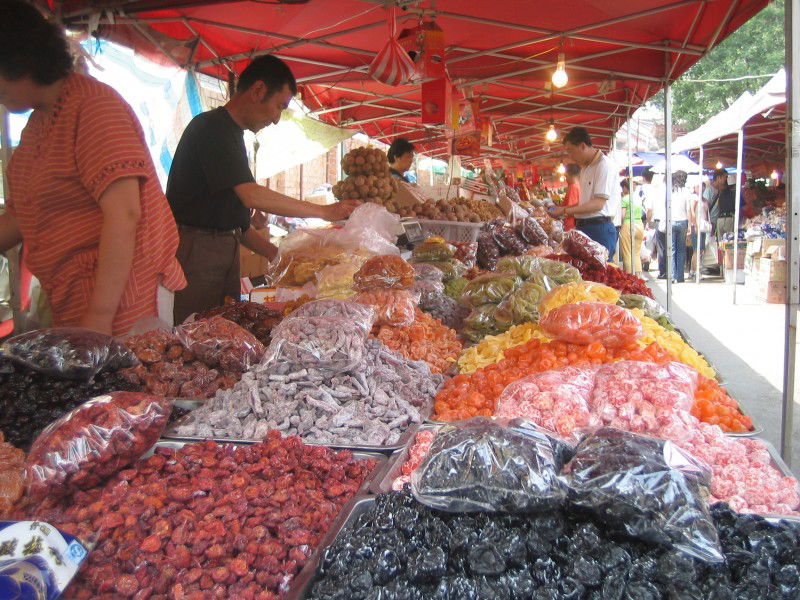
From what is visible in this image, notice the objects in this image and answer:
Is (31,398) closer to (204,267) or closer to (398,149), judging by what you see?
(204,267)

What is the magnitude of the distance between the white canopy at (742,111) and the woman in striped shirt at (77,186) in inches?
284

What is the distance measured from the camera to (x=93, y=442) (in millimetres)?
1422

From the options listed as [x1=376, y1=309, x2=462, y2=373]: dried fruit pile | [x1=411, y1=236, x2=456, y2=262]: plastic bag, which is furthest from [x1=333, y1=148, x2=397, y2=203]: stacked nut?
[x1=376, y1=309, x2=462, y2=373]: dried fruit pile

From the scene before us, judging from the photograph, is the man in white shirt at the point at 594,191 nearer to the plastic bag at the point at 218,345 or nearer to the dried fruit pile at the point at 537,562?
the plastic bag at the point at 218,345

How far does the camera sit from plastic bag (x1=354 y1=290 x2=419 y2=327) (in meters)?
2.73

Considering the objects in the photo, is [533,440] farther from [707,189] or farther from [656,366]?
[707,189]

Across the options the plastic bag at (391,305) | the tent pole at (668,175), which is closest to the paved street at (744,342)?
the tent pole at (668,175)

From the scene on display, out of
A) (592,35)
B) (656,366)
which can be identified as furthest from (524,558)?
(592,35)

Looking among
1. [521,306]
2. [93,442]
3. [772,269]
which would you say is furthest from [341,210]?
[772,269]

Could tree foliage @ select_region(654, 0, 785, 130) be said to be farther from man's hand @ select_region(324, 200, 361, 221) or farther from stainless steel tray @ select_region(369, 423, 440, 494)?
stainless steel tray @ select_region(369, 423, 440, 494)

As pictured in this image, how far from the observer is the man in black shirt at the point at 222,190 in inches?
123

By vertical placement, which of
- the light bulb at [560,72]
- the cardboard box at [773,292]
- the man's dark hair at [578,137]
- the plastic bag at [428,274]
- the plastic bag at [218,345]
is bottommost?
the cardboard box at [773,292]

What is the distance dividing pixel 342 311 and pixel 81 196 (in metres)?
1.03

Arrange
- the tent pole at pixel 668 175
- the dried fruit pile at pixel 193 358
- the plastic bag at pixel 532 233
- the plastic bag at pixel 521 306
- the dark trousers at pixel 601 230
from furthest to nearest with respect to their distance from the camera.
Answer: the dark trousers at pixel 601 230 → the tent pole at pixel 668 175 → the plastic bag at pixel 532 233 → the plastic bag at pixel 521 306 → the dried fruit pile at pixel 193 358
